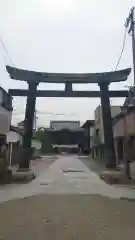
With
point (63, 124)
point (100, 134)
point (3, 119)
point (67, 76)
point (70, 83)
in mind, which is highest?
point (63, 124)

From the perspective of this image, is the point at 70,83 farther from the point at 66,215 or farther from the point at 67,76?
the point at 66,215

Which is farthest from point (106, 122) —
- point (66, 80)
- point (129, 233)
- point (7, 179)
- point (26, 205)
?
point (129, 233)

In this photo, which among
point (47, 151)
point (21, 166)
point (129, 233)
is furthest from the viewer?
point (47, 151)

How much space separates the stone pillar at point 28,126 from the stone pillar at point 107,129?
475cm

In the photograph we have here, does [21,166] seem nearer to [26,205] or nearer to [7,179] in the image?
[7,179]

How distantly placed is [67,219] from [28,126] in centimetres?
1450

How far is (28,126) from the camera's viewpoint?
22703 mm

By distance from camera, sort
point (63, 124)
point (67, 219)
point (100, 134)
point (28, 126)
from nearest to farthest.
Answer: point (67, 219), point (28, 126), point (100, 134), point (63, 124)

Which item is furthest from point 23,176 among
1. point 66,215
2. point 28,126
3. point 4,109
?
point 66,215

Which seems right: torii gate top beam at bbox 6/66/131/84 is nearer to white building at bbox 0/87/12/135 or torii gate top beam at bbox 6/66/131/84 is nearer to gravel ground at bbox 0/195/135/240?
white building at bbox 0/87/12/135

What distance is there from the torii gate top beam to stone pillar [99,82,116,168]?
0.55 m

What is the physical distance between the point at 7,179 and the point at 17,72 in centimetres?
801

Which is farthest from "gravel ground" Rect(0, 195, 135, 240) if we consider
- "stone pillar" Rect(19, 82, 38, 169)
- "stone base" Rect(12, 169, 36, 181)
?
"stone pillar" Rect(19, 82, 38, 169)

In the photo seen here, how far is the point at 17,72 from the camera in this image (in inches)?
899
